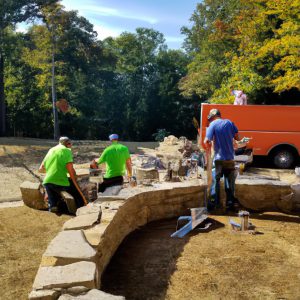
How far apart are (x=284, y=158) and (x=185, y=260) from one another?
8.81 metres

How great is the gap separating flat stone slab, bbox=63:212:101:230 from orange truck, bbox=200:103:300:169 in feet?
25.3

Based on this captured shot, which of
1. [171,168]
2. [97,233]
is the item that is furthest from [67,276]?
[171,168]

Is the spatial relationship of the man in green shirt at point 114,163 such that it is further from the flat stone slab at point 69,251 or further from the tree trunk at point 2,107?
the tree trunk at point 2,107

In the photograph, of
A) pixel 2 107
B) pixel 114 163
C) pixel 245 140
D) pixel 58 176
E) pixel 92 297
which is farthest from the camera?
pixel 2 107

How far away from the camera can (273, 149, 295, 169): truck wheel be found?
12133mm

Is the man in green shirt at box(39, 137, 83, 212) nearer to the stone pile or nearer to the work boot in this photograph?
the work boot

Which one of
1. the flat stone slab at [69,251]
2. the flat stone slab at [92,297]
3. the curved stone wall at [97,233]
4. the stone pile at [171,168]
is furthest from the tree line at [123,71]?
the flat stone slab at [92,297]

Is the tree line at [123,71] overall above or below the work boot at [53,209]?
above

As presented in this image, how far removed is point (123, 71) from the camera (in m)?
32.1

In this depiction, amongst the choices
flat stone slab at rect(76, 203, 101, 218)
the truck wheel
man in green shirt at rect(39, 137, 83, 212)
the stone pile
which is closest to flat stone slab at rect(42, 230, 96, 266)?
flat stone slab at rect(76, 203, 101, 218)

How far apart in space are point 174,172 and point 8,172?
693 cm

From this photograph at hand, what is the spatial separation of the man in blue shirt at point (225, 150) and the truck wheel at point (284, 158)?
6.75m

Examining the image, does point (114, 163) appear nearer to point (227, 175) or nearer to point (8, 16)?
point (227, 175)

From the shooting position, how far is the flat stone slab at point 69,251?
3.31 metres
